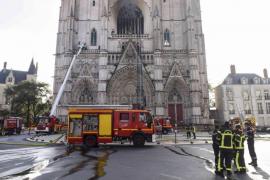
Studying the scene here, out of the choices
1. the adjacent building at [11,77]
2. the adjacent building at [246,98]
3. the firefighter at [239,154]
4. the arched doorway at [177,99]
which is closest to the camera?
the firefighter at [239,154]

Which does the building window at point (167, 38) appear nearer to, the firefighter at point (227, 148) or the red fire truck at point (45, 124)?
the red fire truck at point (45, 124)

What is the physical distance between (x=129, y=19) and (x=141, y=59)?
8.99 m

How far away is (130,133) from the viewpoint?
47.7ft

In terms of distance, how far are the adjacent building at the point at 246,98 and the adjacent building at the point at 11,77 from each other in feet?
170

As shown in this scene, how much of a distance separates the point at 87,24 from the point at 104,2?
437 centimetres

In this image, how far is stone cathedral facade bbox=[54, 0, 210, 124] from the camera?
31734 millimetres

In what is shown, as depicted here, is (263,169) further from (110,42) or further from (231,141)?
(110,42)

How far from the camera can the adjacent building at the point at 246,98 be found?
41.8 m

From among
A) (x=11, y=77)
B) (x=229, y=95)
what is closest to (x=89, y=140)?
(x=229, y=95)

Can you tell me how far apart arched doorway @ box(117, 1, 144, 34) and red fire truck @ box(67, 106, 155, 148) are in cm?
2524

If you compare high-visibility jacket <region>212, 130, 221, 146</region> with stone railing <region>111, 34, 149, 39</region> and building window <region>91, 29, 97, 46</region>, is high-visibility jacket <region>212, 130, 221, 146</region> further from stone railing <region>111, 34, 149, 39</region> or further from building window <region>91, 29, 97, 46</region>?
building window <region>91, 29, 97, 46</region>

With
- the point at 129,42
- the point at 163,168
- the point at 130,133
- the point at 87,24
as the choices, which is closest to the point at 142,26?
the point at 129,42

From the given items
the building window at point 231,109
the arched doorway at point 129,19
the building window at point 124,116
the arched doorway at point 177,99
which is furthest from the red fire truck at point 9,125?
the building window at point 231,109

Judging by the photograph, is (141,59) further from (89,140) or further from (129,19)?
(89,140)
